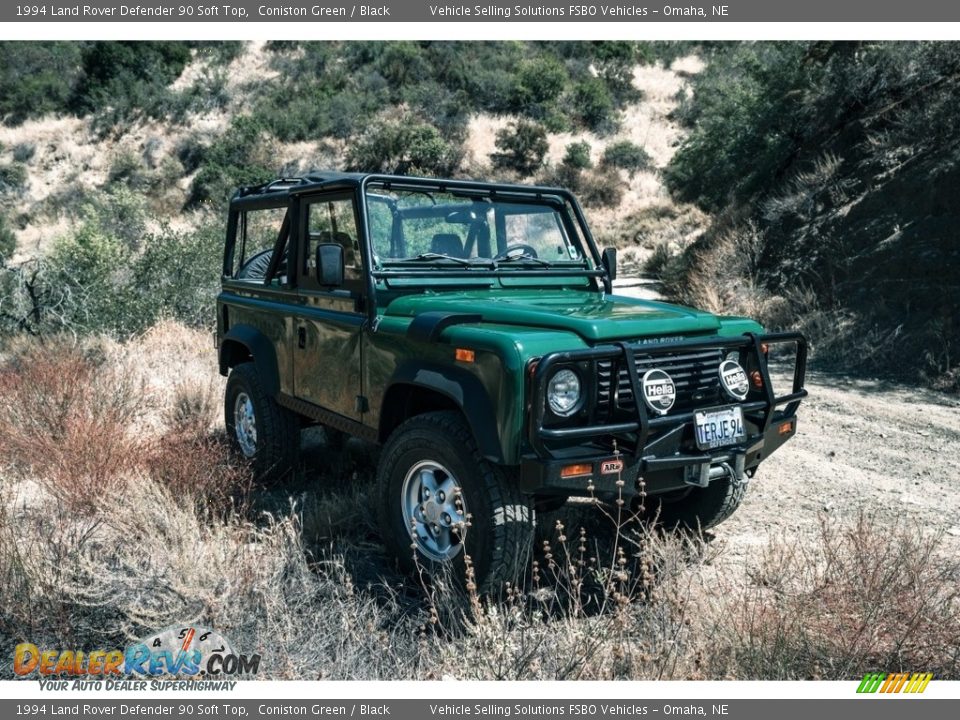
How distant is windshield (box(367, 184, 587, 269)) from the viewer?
449 centimetres

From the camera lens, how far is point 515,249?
16.1ft

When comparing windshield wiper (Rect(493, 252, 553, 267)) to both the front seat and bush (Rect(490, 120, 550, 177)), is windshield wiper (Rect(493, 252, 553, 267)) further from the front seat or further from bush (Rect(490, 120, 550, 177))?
bush (Rect(490, 120, 550, 177))

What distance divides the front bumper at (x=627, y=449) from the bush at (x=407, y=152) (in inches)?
1002

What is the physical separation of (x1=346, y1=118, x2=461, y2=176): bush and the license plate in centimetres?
2542

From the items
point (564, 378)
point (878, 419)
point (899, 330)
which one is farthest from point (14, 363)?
point (899, 330)

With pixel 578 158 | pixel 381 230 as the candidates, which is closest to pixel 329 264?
pixel 381 230

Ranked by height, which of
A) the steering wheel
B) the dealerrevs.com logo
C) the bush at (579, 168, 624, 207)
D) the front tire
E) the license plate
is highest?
the bush at (579, 168, 624, 207)

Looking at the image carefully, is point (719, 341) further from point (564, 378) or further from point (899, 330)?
point (899, 330)

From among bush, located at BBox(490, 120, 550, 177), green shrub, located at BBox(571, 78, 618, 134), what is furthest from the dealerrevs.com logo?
green shrub, located at BBox(571, 78, 618, 134)

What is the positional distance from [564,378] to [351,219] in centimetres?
187

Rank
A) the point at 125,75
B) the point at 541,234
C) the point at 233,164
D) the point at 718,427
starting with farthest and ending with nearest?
the point at 125,75 → the point at 233,164 → the point at 541,234 → the point at 718,427

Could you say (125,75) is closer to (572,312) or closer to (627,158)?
(627,158)

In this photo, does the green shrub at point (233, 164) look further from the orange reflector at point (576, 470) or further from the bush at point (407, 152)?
the orange reflector at point (576, 470)

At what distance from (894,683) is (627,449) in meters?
1.27
